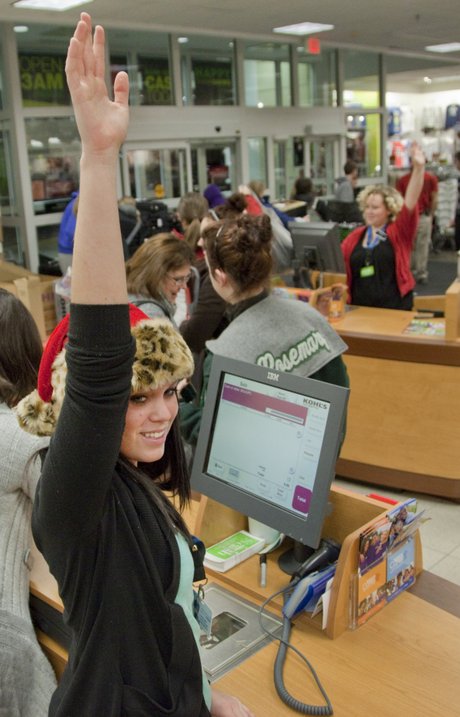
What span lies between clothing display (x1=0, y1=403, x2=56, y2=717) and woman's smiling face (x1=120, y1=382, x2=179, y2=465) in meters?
0.40

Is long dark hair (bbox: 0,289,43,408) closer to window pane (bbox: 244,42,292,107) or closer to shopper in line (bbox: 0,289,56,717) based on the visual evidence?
shopper in line (bbox: 0,289,56,717)

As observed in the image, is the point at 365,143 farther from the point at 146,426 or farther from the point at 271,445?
the point at 146,426

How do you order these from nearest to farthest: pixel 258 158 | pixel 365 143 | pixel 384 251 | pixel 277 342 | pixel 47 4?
1. pixel 277 342
2. pixel 384 251
3. pixel 47 4
4. pixel 258 158
5. pixel 365 143

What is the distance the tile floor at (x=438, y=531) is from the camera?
11.1ft

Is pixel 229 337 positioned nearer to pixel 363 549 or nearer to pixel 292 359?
pixel 292 359

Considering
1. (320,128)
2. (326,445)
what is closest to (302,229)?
(326,445)

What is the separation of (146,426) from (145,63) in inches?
379

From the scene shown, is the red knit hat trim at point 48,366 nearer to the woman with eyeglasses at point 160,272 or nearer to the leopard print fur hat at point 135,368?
the leopard print fur hat at point 135,368

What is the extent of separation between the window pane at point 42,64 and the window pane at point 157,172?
1281 mm

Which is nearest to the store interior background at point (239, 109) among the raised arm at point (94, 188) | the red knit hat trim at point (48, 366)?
the red knit hat trim at point (48, 366)

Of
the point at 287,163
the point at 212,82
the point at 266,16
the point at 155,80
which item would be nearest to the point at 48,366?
the point at 266,16

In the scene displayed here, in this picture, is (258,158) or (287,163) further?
(287,163)

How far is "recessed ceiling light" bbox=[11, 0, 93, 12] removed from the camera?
23.6 feet

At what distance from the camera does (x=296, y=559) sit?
6.07 ft
